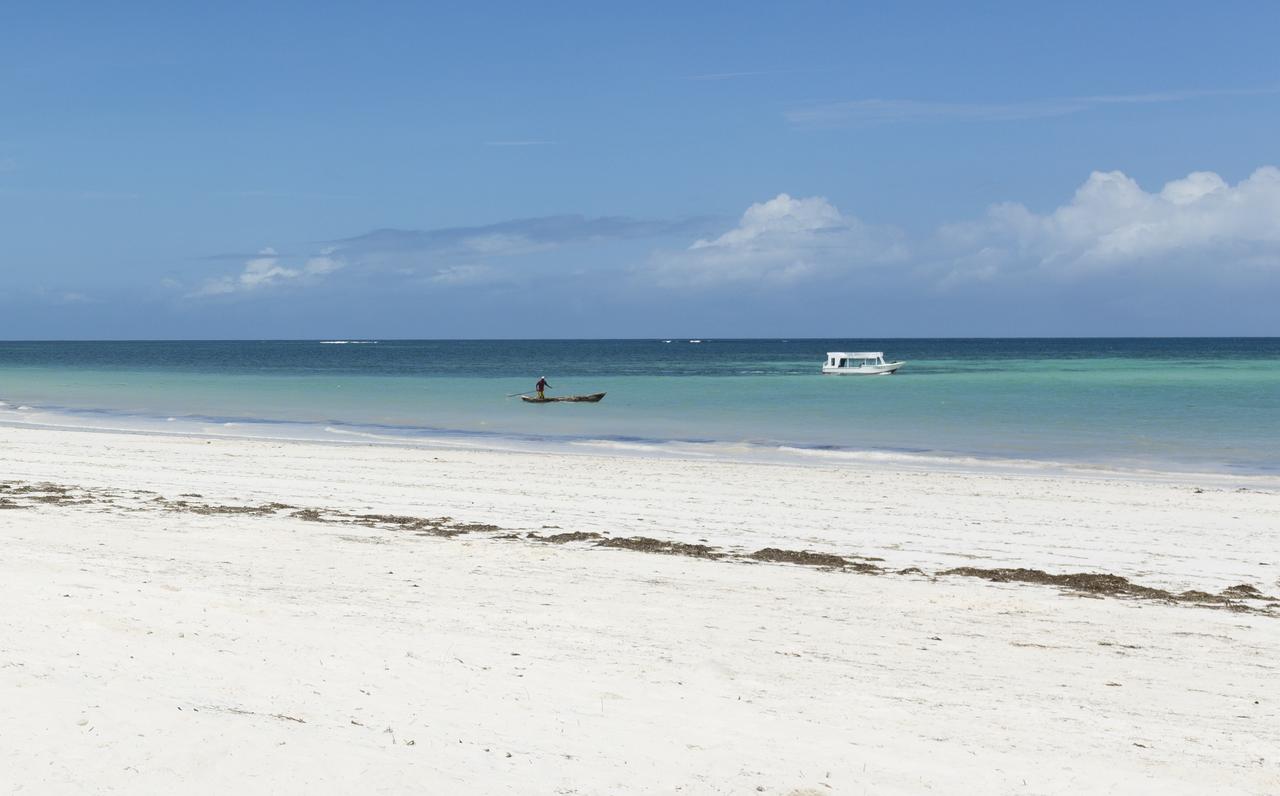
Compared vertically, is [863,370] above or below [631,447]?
above

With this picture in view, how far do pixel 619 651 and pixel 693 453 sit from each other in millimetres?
18877

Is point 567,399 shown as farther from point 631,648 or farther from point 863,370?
point 631,648

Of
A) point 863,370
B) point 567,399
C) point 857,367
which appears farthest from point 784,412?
point 857,367

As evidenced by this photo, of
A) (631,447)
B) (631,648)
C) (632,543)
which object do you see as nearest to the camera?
(631,648)

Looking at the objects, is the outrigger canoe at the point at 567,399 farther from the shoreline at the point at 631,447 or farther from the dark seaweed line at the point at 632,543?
the dark seaweed line at the point at 632,543

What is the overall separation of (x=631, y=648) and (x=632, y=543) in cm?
507

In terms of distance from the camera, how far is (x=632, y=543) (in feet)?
41.7

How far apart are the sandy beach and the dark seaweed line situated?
0.08 metres

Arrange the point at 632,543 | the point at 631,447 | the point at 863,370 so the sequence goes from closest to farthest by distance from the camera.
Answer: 1. the point at 632,543
2. the point at 631,447
3. the point at 863,370

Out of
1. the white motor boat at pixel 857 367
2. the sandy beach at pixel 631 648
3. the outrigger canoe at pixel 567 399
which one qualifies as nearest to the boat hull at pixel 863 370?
the white motor boat at pixel 857 367

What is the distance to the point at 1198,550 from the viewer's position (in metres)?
12.7

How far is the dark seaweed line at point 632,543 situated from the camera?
1014 centimetres

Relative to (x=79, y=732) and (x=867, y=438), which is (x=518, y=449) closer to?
(x=867, y=438)

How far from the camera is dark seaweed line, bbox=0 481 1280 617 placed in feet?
33.3
